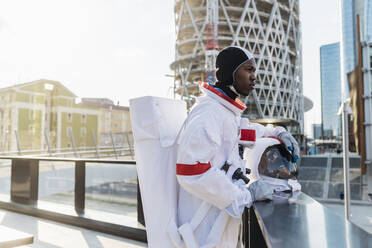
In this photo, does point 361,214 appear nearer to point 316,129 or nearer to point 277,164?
point 277,164

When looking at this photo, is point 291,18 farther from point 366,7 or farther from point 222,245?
point 222,245

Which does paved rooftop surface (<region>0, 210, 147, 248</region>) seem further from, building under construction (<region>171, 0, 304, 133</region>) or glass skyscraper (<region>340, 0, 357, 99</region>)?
glass skyscraper (<region>340, 0, 357, 99</region>)

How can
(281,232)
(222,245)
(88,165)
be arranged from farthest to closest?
(88,165) → (222,245) → (281,232)

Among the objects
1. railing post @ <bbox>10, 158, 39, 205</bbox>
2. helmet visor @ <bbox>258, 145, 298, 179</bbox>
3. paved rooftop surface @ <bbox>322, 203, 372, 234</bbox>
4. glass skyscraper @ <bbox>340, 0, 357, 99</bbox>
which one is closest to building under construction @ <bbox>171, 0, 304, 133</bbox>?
paved rooftop surface @ <bbox>322, 203, 372, 234</bbox>

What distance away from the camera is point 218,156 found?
1.62 meters

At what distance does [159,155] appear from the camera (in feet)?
5.48

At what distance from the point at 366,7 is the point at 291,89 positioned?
16.4m

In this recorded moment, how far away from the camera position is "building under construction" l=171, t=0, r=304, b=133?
42688 mm

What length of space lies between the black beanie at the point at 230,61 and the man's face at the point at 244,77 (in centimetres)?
2

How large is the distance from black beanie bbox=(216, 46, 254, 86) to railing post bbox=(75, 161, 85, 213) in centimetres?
404

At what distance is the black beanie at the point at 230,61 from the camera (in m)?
1.69

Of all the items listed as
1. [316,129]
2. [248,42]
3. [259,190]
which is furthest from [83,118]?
[316,129]

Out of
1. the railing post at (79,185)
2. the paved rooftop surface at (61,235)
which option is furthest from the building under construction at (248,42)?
the paved rooftop surface at (61,235)

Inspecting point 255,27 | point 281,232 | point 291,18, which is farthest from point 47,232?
point 291,18
